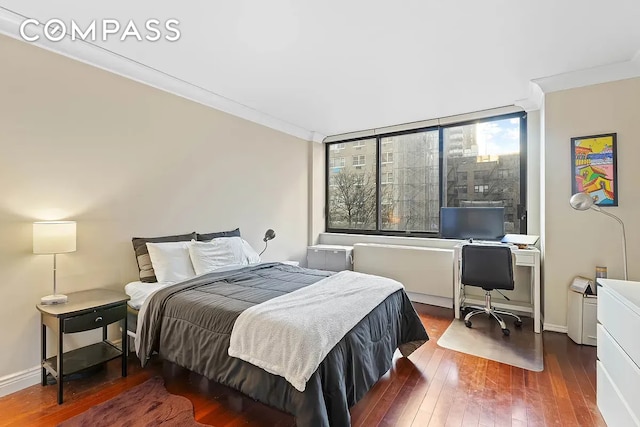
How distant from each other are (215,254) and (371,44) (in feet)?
7.60

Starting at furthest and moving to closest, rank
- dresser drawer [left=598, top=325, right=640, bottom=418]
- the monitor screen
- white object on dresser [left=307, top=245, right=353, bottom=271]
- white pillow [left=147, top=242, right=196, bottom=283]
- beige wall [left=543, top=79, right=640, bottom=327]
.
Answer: white object on dresser [left=307, top=245, right=353, bottom=271], the monitor screen, beige wall [left=543, top=79, right=640, bottom=327], white pillow [left=147, top=242, right=196, bottom=283], dresser drawer [left=598, top=325, right=640, bottom=418]

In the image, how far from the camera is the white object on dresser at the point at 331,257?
4.64 metres

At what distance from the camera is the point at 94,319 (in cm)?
213

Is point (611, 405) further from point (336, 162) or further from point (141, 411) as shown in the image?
point (336, 162)

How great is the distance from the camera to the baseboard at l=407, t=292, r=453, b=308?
13.0 feet

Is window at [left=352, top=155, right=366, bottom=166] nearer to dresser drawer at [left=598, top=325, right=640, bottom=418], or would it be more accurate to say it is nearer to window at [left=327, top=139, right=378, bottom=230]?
window at [left=327, top=139, right=378, bottom=230]

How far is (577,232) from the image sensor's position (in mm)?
2992

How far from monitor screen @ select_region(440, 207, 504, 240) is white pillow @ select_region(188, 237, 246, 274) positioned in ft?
8.31

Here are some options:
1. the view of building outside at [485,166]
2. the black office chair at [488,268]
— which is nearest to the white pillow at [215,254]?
the black office chair at [488,268]

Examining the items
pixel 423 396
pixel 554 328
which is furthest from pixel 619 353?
pixel 554 328

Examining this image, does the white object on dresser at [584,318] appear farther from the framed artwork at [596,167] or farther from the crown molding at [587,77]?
the crown molding at [587,77]

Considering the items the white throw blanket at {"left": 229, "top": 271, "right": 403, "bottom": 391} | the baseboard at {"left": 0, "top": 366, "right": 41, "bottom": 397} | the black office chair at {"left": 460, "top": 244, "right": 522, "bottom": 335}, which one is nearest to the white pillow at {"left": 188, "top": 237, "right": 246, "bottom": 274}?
the white throw blanket at {"left": 229, "top": 271, "right": 403, "bottom": 391}

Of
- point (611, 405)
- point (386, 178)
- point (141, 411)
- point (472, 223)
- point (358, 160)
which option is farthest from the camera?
point (358, 160)

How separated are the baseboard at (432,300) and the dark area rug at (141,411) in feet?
10.2
